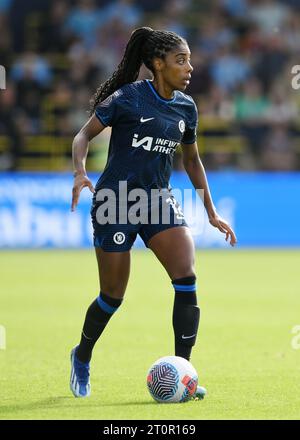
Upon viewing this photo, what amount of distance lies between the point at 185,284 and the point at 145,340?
3025 millimetres

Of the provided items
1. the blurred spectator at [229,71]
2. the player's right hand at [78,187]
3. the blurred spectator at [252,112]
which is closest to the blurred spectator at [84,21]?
the blurred spectator at [229,71]

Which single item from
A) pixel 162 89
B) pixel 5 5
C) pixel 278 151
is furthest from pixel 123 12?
pixel 162 89

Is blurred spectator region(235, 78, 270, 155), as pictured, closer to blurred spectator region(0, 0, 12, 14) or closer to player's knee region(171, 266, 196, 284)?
blurred spectator region(0, 0, 12, 14)

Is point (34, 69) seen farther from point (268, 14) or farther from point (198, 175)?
point (198, 175)

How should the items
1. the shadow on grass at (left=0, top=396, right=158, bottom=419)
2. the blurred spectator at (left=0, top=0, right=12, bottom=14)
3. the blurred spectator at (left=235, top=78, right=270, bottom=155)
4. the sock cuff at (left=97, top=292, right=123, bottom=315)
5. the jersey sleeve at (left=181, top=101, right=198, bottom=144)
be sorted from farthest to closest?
1. the blurred spectator at (left=0, top=0, right=12, bottom=14)
2. the blurred spectator at (left=235, top=78, right=270, bottom=155)
3. the jersey sleeve at (left=181, top=101, right=198, bottom=144)
4. the sock cuff at (left=97, top=292, right=123, bottom=315)
5. the shadow on grass at (left=0, top=396, right=158, bottom=419)

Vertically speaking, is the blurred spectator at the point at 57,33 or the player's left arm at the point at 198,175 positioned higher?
the blurred spectator at the point at 57,33

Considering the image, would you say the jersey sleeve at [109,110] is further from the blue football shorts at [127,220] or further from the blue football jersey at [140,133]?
the blue football shorts at [127,220]

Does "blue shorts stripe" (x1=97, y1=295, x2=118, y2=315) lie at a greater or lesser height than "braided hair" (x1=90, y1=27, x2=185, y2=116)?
lesser

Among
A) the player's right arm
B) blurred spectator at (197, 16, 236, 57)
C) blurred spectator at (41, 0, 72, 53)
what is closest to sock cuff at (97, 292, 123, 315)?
the player's right arm

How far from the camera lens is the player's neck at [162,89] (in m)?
7.34

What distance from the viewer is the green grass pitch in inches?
268

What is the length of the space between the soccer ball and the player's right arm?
1.22m

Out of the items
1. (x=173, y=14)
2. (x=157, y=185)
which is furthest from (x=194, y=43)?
(x=157, y=185)

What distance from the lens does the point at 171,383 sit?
689cm
